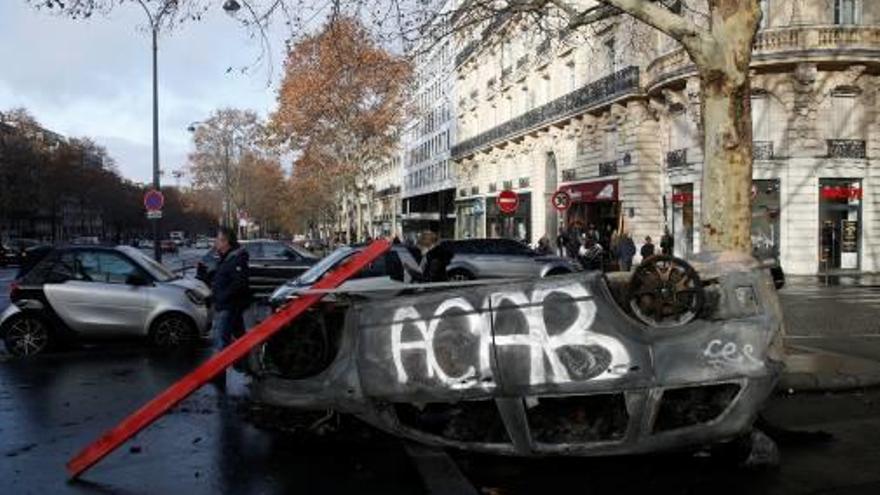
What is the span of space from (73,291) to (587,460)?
9.23 meters

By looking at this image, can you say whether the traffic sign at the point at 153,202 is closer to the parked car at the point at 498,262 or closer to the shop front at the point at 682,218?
the parked car at the point at 498,262

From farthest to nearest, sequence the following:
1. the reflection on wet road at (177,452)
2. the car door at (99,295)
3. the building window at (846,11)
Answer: the building window at (846,11), the car door at (99,295), the reflection on wet road at (177,452)

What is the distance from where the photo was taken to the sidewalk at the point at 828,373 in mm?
10133

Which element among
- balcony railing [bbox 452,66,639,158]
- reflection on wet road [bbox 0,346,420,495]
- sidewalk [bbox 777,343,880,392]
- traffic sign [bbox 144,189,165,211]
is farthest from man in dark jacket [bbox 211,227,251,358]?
balcony railing [bbox 452,66,639,158]

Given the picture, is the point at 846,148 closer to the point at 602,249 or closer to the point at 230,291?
the point at 602,249

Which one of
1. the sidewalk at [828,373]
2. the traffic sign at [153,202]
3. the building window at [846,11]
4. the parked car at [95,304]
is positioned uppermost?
the building window at [846,11]

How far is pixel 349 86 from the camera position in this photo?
173 ft

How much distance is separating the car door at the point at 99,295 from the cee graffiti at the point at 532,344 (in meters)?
8.63

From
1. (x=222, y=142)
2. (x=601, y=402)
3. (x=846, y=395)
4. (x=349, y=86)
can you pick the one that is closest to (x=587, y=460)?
(x=601, y=402)

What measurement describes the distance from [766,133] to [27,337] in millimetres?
28752

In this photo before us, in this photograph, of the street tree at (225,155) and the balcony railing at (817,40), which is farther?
the street tree at (225,155)

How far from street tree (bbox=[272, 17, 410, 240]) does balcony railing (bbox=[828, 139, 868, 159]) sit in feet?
67.0

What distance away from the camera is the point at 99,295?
1379 centimetres

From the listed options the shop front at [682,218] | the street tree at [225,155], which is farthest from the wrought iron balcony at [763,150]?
the street tree at [225,155]
